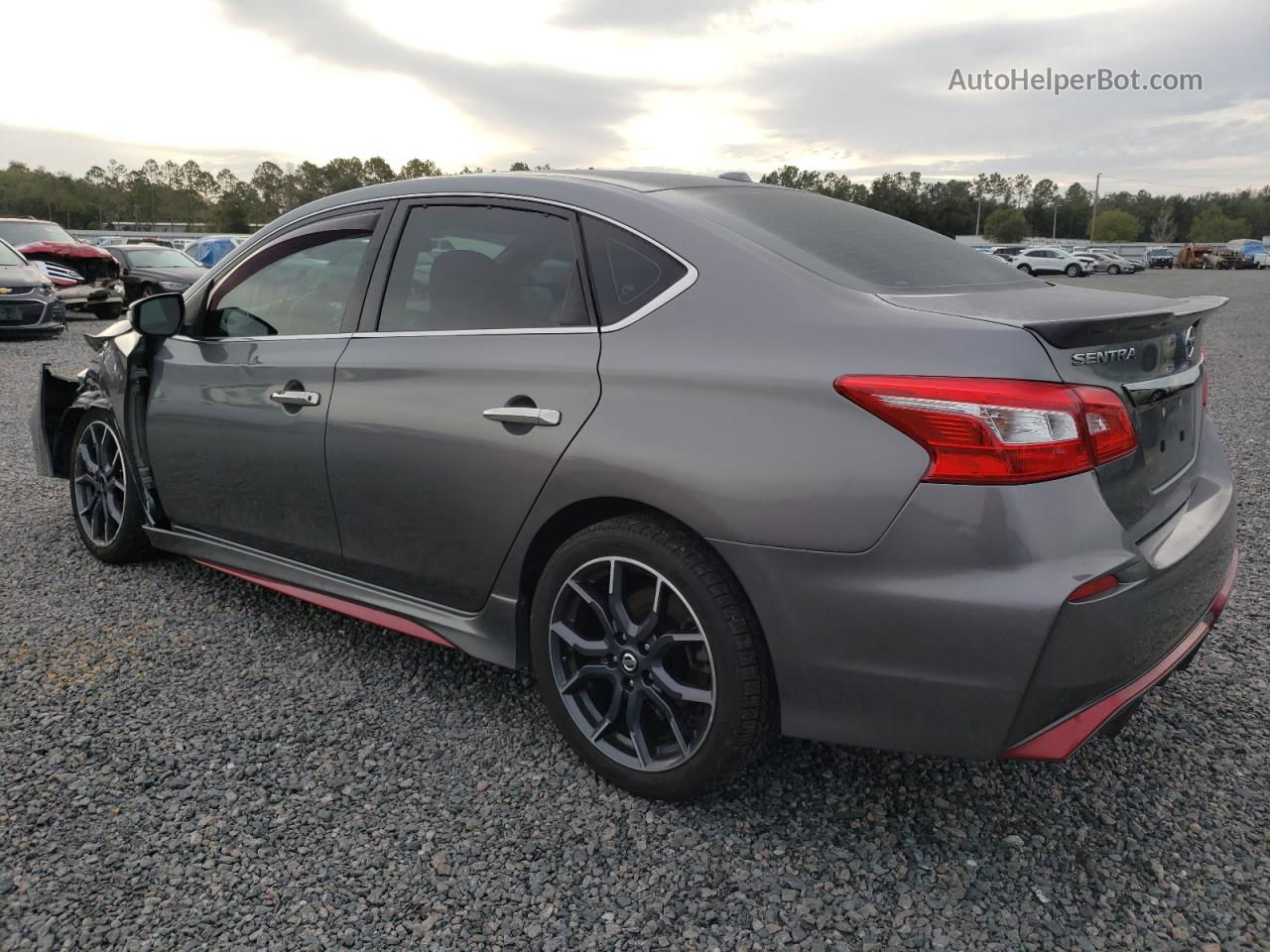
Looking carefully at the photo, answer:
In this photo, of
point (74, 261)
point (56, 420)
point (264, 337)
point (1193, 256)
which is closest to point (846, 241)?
point (264, 337)

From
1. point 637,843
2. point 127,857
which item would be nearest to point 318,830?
point 127,857

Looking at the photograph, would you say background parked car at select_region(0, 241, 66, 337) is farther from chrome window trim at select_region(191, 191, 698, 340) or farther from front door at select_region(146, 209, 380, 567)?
chrome window trim at select_region(191, 191, 698, 340)

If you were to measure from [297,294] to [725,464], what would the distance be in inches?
76.5

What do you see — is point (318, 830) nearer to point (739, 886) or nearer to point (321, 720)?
point (321, 720)

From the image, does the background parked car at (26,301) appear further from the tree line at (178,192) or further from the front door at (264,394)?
the tree line at (178,192)

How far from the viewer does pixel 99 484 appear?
4320 mm

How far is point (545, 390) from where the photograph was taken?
8.33 ft

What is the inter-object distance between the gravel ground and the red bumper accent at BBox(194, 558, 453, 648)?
242 millimetres

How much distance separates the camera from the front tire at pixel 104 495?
163 inches

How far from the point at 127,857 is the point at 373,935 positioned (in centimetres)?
70

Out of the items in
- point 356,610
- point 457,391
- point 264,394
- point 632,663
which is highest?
point 457,391

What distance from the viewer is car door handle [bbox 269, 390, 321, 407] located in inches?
123

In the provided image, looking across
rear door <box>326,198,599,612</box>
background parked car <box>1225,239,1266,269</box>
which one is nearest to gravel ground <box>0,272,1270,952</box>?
rear door <box>326,198,599,612</box>

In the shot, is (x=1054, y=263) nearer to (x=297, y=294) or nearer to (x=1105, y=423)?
(x=297, y=294)
